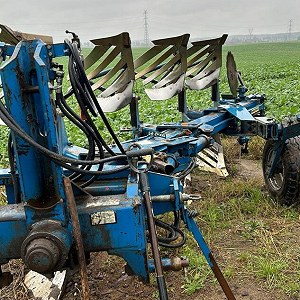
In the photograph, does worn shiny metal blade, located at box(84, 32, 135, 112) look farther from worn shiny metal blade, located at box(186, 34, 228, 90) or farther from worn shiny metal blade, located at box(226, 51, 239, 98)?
worn shiny metal blade, located at box(226, 51, 239, 98)

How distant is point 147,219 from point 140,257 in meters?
0.21

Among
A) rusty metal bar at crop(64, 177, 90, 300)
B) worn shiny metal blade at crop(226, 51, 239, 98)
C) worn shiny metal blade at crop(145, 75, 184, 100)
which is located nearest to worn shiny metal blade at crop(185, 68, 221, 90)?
worn shiny metal blade at crop(226, 51, 239, 98)

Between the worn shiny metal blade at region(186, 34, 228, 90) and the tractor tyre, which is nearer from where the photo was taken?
the tractor tyre

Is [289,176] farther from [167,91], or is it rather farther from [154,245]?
[154,245]

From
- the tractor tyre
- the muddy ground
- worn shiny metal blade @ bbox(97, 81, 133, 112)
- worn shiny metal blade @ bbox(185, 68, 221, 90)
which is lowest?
the muddy ground

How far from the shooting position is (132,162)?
3016mm

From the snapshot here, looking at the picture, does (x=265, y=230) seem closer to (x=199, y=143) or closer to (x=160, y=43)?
(x=199, y=143)

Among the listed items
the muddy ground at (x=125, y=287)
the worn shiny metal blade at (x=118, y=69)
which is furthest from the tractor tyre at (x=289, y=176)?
the worn shiny metal blade at (x=118, y=69)

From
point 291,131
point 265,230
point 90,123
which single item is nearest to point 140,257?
point 90,123

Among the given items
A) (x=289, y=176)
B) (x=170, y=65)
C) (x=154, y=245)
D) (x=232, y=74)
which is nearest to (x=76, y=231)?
(x=154, y=245)

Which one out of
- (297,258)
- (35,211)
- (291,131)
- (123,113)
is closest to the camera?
(35,211)

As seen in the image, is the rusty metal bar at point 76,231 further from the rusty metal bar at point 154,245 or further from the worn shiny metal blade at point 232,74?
the worn shiny metal blade at point 232,74

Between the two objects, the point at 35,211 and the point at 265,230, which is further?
the point at 265,230

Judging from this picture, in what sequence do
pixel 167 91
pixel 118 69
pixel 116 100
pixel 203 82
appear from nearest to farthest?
pixel 116 100
pixel 118 69
pixel 167 91
pixel 203 82
